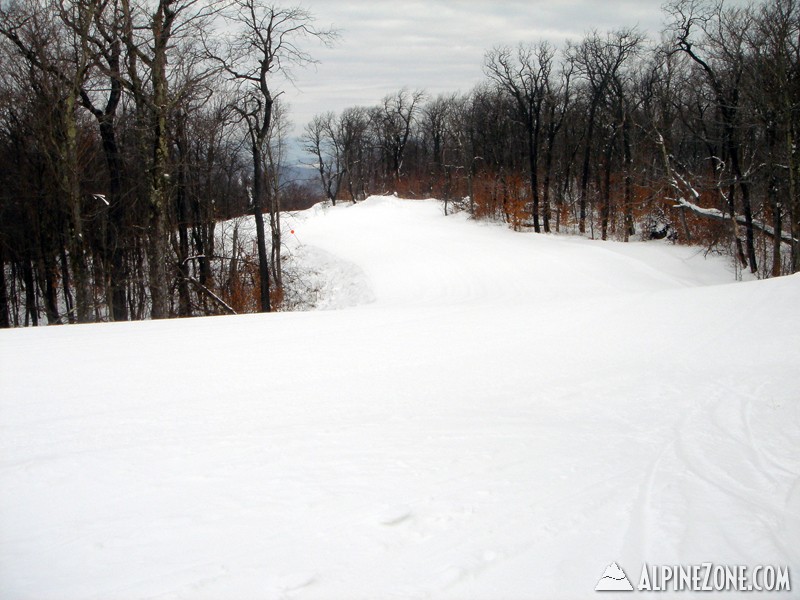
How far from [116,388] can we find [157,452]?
204 centimetres

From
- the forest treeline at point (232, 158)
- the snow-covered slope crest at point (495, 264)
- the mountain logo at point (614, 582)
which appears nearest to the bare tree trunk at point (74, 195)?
the forest treeline at point (232, 158)

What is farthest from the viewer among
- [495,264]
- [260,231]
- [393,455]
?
[495,264]

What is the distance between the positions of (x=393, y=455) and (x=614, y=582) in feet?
6.19

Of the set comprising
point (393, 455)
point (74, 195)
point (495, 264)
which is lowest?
point (393, 455)

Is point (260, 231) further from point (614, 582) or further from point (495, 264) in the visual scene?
point (614, 582)

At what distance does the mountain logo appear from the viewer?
2.87 m

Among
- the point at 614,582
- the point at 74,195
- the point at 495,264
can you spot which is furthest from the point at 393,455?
the point at 495,264

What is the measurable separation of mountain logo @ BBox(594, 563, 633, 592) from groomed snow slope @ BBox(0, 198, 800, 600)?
0.17 feet

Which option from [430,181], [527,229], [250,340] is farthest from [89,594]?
[430,181]

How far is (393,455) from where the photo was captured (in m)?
4.38

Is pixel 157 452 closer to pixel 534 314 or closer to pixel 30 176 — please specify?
pixel 534 314

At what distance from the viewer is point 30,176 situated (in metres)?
21.9

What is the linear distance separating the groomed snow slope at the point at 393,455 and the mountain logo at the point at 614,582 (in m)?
0.05

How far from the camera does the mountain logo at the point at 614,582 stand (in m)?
2.87
